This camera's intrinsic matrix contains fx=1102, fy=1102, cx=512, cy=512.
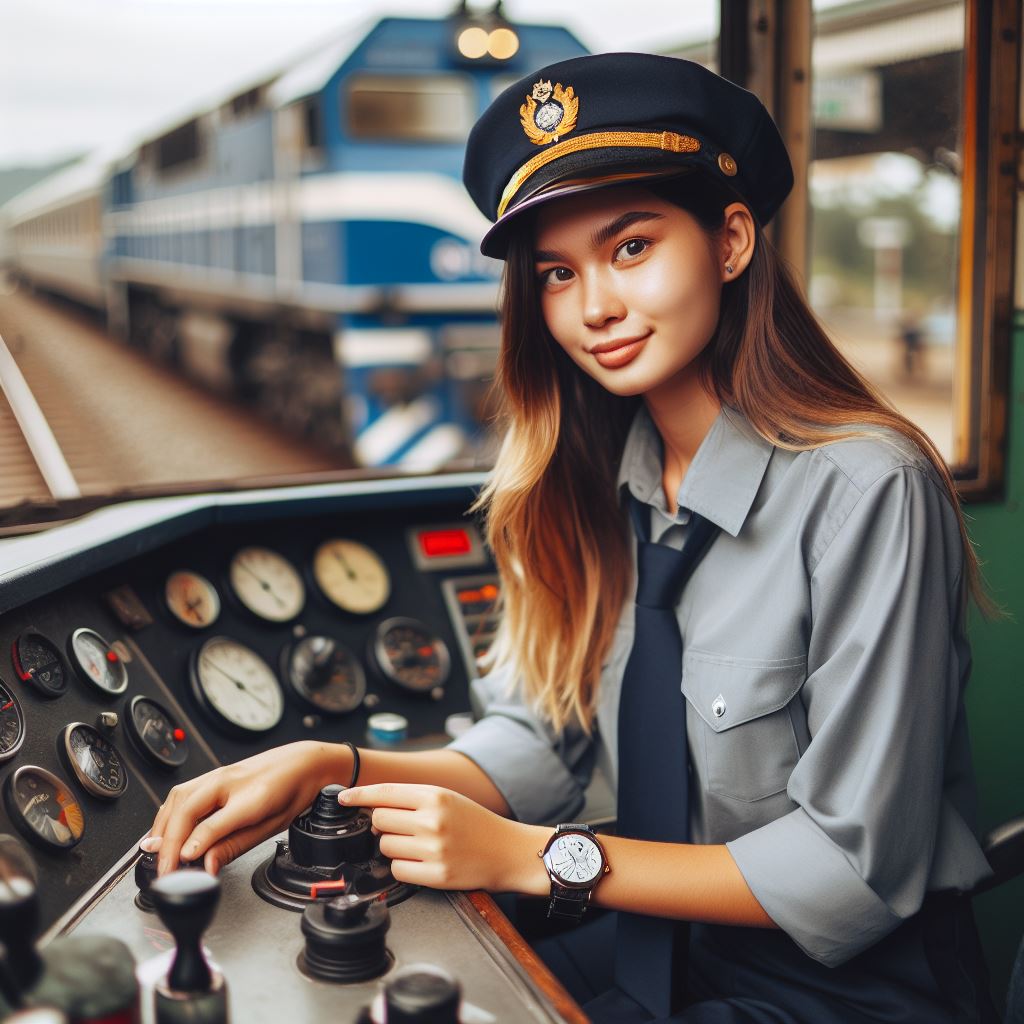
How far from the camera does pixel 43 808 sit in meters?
1.25

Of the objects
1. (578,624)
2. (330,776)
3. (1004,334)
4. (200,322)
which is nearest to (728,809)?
(578,624)

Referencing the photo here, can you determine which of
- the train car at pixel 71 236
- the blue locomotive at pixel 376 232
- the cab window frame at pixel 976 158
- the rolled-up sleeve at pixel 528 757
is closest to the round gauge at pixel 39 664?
the rolled-up sleeve at pixel 528 757

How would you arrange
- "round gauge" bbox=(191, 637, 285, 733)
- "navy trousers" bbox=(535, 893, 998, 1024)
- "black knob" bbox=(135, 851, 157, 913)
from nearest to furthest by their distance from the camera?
1. "black knob" bbox=(135, 851, 157, 913)
2. "navy trousers" bbox=(535, 893, 998, 1024)
3. "round gauge" bbox=(191, 637, 285, 733)

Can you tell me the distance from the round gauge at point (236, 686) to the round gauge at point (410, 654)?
214 millimetres

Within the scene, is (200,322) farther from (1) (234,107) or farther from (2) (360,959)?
(2) (360,959)

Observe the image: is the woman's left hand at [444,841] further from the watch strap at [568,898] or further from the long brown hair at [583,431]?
the long brown hair at [583,431]

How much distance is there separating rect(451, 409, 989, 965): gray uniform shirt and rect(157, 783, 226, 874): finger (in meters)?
0.48

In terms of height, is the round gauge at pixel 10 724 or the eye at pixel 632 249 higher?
the eye at pixel 632 249

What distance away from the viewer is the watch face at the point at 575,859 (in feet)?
4.03

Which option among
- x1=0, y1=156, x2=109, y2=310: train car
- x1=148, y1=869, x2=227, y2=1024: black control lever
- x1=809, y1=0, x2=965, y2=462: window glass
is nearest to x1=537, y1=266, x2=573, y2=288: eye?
x1=148, y1=869, x2=227, y2=1024: black control lever

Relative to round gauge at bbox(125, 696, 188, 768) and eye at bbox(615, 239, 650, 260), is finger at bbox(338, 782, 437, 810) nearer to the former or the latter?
round gauge at bbox(125, 696, 188, 768)

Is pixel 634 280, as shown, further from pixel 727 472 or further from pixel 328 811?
pixel 328 811

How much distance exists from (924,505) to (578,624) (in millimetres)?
577

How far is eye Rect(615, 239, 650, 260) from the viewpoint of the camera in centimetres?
135
